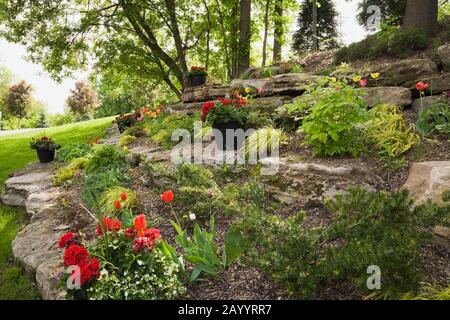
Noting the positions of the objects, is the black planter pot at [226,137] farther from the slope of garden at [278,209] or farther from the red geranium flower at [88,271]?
the red geranium flower at [88,271]

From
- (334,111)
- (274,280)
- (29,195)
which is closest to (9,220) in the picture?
(29,195)

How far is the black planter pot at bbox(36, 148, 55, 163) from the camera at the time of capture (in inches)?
286

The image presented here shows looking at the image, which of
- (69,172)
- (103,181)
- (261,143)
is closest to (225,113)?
(261,143)

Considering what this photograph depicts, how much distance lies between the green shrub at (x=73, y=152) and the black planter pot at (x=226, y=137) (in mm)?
3206

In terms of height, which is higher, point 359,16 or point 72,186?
point 359,16

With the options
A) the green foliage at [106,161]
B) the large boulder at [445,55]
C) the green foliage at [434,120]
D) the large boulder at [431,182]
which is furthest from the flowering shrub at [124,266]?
the large boulder at [445,55]

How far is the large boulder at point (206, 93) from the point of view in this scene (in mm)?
7595

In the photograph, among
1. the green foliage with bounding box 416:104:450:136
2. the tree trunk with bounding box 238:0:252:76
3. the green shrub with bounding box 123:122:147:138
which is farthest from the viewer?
the tree trunk with bounding box 238:0:252:76

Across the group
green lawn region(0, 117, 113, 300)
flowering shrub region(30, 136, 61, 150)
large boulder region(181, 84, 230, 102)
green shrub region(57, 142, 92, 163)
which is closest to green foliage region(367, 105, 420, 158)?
green lawn region(0, 117, 113, 300)

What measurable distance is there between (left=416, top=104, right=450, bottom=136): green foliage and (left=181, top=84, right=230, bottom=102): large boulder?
4194mm

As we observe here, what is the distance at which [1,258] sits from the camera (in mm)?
3764

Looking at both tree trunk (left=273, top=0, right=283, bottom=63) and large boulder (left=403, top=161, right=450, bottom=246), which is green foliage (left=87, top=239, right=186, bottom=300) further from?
tree trunk (left=273, top=0, right=283, bottom=63)
